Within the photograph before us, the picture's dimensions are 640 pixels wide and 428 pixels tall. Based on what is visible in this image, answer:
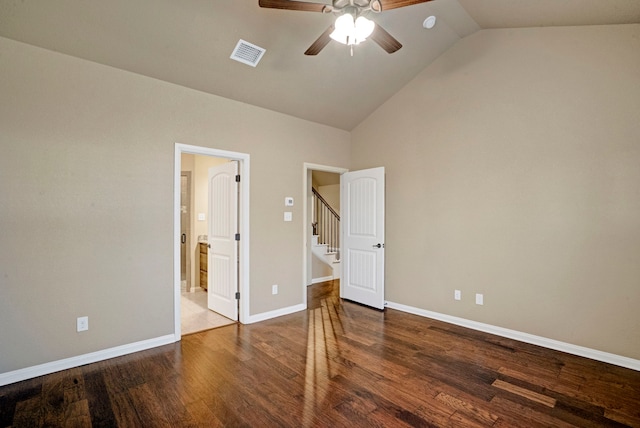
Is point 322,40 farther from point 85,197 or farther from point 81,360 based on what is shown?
point 81,360

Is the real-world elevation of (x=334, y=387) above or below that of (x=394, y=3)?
below

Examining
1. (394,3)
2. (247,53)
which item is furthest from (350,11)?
(247,53)

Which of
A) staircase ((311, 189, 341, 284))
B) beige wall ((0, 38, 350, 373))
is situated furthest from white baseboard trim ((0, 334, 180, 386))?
→ staircase ((311, 189, 341, 284))

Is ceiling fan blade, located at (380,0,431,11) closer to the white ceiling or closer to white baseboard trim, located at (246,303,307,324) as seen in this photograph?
the white ceiling

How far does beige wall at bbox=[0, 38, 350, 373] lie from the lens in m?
2.56

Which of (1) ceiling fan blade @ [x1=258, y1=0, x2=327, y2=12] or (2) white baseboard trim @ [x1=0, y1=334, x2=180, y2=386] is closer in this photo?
(1) ceiling fan blade @ [x1=258, y1=0, x2=327, y2=12]

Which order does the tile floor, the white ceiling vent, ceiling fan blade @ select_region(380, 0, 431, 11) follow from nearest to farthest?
ceiling fan blade @ select_region(380, 0, 431, 11), the white ceiling vent, the tile floor

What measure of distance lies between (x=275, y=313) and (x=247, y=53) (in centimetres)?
322

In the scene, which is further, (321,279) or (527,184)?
(321,279)

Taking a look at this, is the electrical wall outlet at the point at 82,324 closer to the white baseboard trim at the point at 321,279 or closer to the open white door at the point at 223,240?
the open white door at the point at 223,240

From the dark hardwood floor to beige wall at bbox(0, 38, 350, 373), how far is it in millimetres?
400

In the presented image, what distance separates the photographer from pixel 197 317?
419 centimetres

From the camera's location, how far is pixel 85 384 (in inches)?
99.3

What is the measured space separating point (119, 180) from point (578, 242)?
4.63 metres
